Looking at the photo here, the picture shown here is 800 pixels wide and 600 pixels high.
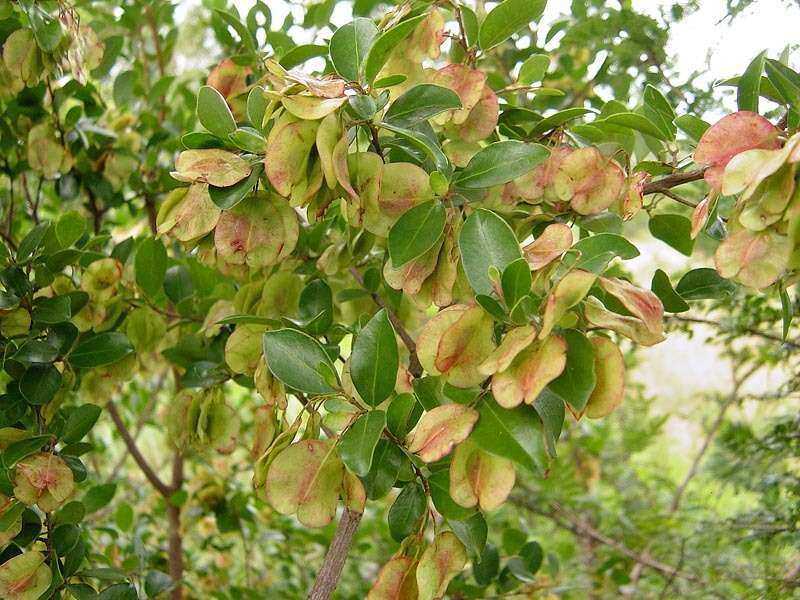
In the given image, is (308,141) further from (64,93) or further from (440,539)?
(64,93)

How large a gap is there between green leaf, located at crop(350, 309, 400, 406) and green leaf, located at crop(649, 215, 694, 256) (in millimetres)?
259

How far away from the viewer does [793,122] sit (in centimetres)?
48

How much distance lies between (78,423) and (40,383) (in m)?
0.05

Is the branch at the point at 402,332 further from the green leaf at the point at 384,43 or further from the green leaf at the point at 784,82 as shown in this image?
the green leaf at the point at 784,82

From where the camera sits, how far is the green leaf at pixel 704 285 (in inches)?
23.3

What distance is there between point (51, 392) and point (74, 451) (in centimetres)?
6

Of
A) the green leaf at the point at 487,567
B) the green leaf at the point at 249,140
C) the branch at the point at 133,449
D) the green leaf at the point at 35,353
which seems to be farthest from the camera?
the branch at the point at 133,449

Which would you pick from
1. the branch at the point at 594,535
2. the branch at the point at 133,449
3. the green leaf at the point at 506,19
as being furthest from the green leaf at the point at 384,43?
the branch at the point at 594,535

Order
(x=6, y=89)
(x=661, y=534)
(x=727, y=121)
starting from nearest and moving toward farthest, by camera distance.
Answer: (x=727, y=121) < (x=6, y=89) < (x=661, y=534)

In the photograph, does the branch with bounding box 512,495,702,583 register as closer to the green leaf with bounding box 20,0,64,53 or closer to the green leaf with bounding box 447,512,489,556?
the green leaf with bounding box 447,512,489,556

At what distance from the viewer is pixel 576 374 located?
1.39 feet

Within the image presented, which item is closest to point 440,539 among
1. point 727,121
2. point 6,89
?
point 727,121

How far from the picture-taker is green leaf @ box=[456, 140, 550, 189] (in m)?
0.51

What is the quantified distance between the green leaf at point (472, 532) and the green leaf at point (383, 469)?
53 millimetres
